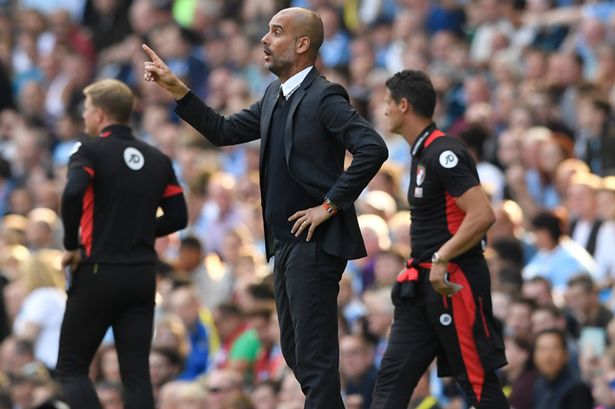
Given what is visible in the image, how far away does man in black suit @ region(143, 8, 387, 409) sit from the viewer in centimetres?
714

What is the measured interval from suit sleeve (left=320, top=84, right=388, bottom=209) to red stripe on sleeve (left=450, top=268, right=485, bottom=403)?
116 centimetres

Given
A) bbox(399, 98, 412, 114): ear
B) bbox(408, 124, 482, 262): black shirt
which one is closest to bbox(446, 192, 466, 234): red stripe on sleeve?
bbox(408, 124, 482, 262): black shirt

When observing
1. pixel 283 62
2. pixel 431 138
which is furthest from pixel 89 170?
pixel 431 138

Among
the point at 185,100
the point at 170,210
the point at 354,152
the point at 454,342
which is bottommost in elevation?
the point at 454,342

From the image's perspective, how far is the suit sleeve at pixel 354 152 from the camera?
7090mm

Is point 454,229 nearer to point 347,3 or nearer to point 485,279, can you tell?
point 485,279

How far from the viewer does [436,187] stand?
26.3 feet

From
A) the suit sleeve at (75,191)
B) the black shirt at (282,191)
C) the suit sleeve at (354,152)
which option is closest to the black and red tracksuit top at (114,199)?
the suit sleeve at (75,191)

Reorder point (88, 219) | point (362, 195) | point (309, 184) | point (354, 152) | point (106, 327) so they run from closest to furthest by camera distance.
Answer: point (354, 152)
point (309, 184)
point (88, 219)
point (106, 327)
point (362, 195)

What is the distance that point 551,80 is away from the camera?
15719 mm

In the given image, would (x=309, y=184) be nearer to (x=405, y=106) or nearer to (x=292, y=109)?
(x=292, y=109)

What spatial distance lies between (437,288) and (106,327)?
1954 millimetres

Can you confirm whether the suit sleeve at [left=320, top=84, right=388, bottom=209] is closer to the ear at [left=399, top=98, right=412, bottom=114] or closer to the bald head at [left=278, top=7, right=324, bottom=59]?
the bald head at [left=278, top=7, right=324, bottom=59]

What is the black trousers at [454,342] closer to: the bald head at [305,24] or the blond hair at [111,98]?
the bald head at [305,24]
